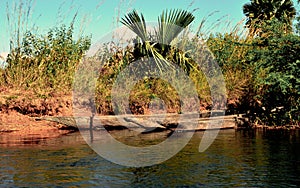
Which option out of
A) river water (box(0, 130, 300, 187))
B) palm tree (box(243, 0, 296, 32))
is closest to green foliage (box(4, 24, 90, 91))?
river water (box(0, 130, 300, 187))

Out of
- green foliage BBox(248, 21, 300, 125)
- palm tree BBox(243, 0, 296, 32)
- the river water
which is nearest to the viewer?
the river water

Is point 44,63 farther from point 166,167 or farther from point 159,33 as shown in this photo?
point 166,167

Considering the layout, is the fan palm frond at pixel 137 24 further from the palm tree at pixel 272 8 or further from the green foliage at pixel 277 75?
the palm tree at pixel 272 8

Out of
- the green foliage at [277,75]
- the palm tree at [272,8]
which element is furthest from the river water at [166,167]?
the palm tree at [272,8]

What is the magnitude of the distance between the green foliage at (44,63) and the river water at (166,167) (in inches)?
191

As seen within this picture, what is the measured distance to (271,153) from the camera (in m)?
11.5

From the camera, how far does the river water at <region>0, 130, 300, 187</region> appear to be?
8516mm

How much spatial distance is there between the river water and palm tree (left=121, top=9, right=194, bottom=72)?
6.18 meters

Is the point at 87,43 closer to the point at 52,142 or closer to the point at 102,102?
the point at 102,102

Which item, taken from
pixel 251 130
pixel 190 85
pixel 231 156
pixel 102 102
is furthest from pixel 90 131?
pixel 231 156

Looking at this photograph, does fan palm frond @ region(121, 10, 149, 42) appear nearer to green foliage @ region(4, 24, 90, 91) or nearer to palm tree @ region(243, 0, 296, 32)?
green foliage @ region(4, 24, 90, 91)

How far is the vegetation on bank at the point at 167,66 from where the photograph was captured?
17.2 meters

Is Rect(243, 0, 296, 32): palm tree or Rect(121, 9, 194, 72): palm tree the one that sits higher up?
Rect(243, 0, 296, 32): palm tree

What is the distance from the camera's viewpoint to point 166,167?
991cm
